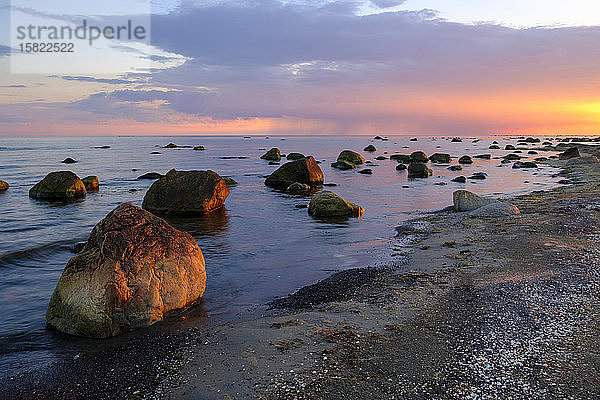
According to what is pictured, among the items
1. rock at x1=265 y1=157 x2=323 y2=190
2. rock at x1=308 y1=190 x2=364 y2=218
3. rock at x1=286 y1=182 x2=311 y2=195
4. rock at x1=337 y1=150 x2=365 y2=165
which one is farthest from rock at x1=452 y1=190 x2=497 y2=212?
rock at x1=337 y1=150 x2=365 y2=165

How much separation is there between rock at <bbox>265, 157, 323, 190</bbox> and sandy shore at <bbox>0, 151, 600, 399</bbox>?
23487 millimetres

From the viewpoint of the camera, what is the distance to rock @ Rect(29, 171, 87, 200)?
27.1m

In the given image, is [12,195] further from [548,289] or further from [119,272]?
[548,289]

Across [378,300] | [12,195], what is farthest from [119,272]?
[12,195]

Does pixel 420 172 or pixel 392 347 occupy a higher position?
pixel 420 172

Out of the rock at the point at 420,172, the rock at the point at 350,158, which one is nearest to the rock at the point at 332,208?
the rock at the point at 420,172

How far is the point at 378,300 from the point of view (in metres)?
9.11

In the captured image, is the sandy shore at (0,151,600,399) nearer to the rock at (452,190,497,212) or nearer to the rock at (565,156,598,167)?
the rock at (452,190,497,212)

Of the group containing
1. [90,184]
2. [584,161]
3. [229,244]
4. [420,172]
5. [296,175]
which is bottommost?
[229,244]

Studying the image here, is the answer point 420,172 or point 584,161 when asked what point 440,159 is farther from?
point 420,172

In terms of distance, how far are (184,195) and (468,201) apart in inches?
585

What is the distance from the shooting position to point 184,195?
21984 mm

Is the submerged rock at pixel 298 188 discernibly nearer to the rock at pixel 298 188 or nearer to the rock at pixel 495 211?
the rock at pixel 298 188

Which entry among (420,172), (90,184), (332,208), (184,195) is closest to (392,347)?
(332,208)
